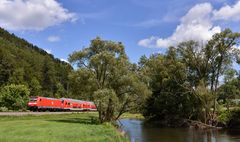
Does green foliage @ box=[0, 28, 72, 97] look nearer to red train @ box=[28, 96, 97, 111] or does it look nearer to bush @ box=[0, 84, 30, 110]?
red train @ box=[28, 96, 97, 111]

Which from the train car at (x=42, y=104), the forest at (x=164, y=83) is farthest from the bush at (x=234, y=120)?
the train car at (x=42, y=104)

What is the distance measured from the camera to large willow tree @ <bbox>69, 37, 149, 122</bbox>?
46812 millimetres

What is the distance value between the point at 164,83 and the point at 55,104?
25263mm

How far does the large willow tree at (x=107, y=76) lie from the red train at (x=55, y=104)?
24.1m

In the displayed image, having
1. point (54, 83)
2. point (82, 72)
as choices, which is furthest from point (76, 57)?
point (54, 83)

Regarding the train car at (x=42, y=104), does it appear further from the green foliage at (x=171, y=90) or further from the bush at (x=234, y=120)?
the bush at (x=234, y=120)

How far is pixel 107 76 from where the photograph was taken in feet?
162

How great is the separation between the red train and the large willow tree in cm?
2413

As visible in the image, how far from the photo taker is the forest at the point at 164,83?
47.8 m

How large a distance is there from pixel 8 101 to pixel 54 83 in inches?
4240

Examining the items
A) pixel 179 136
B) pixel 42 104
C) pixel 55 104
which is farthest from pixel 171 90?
pixel 179 136

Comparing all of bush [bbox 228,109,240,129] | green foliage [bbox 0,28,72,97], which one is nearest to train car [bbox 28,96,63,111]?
green foliage [bbox 0,28,72,97]

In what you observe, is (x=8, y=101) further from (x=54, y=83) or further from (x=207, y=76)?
(x=54, y=83)

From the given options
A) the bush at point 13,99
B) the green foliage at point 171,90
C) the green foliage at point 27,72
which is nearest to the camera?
the green foliage at point 171,90
